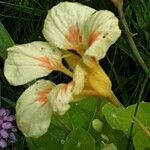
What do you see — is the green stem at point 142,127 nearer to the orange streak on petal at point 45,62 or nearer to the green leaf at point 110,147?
the green leaf at point 110,147

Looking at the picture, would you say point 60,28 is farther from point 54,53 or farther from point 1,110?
point 1,110

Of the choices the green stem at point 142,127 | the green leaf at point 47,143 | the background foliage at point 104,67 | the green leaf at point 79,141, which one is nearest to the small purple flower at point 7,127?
the background foliage at point 104,67

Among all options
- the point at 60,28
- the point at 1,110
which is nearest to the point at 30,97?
the point at 60,28

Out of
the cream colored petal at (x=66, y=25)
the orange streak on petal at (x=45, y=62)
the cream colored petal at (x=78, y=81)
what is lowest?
the orange streak on petal at (x=45, y=62)

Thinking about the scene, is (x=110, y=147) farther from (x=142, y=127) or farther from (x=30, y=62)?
(x=30, y=62)

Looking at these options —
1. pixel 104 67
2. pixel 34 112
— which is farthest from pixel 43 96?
pixel 104 67

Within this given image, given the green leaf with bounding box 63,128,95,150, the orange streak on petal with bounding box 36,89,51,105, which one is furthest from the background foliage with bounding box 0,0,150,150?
the orange streak on petal with bounding box 36,89,51,105
